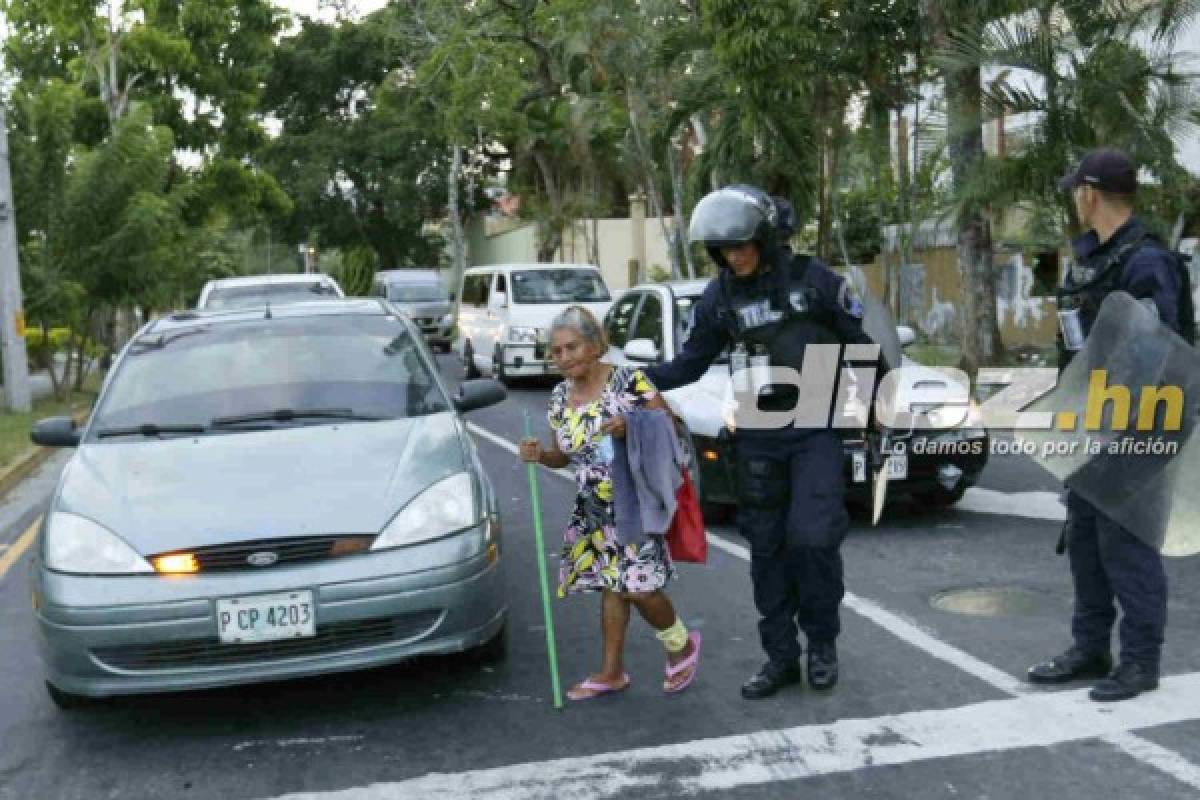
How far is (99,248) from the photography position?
59.7 ft

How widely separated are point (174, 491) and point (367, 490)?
72cm

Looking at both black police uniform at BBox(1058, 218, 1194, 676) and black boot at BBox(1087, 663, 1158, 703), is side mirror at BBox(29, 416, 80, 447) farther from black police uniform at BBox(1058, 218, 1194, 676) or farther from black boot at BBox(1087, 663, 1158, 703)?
black boot at BBox(1087, 663, 1158, 703)

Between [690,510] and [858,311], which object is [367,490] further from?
[858,311]

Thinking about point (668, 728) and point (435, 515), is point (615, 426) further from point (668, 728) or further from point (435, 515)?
point (668, 728)

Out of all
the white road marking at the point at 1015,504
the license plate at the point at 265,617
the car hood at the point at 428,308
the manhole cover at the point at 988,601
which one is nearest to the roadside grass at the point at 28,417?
the license plate at the point at 265,617

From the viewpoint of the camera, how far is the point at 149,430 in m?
5.49

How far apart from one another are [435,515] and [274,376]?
1.46 meters

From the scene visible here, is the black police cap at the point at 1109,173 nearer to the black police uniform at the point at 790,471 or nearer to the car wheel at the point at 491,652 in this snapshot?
the black police uniform at the point at 790,471

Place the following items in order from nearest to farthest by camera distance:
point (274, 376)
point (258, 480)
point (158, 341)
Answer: point (258, 480) → point (274, 376) → point (158, 341)

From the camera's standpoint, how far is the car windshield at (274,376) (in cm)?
562

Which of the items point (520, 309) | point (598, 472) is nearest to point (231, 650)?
point (598, 472)

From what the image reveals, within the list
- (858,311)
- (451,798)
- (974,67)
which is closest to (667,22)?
(974,67)

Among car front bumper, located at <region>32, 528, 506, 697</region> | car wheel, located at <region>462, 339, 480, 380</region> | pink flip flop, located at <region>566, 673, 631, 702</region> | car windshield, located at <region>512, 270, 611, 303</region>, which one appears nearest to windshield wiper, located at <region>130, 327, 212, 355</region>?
car front bumper, located at <region>32, 528, 506, 697</region>

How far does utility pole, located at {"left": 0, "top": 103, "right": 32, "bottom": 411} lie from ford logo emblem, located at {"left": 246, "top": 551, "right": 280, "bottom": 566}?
13.7 metres
